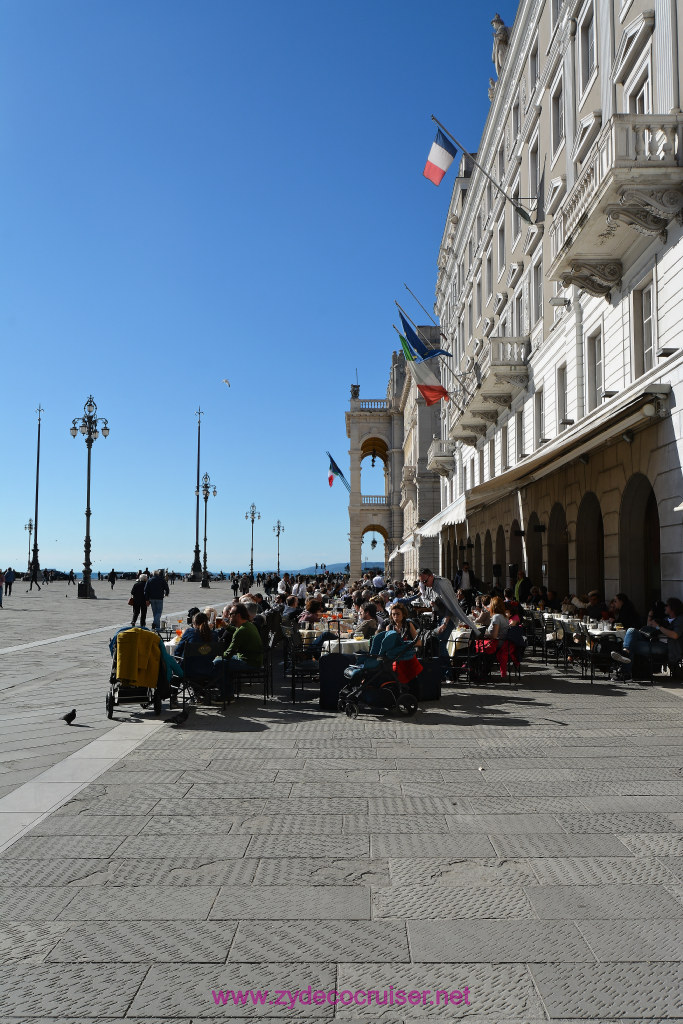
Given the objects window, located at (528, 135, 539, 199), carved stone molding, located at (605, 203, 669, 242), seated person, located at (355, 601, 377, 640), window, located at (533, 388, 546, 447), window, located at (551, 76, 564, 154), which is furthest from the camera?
window, located at (528, 135, 539, 199)

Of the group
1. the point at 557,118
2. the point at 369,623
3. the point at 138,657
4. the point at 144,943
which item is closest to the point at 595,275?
the point at 557,118

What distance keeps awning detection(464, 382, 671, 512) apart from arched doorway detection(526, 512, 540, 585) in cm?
479

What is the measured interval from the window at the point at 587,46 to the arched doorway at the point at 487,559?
56.3 feet

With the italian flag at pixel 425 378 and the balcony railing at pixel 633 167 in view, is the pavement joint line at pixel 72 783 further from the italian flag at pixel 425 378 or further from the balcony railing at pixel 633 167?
the italian flag at pixel 425 378

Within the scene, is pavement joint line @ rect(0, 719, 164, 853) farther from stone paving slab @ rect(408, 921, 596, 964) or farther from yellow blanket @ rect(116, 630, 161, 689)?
stone paving slab @ rect(408, 921, 596, 964)

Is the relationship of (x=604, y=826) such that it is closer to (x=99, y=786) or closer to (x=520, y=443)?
(x=99, y=786)

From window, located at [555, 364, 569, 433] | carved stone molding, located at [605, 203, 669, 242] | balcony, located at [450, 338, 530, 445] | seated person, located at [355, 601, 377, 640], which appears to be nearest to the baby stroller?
Answer: seated person, located at [355, 601, 377, 640]

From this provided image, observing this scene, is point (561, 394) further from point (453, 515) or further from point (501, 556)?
point (501, 556)

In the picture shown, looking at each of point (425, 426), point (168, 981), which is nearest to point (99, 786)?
point (168, 981)

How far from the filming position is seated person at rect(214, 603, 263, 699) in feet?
34.3

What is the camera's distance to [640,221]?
13711 mm

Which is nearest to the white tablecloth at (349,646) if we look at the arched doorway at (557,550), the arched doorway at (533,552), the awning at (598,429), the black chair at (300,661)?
the black chair at (300,661)

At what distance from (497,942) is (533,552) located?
71.7 feet

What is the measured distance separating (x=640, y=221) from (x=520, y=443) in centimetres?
1337
